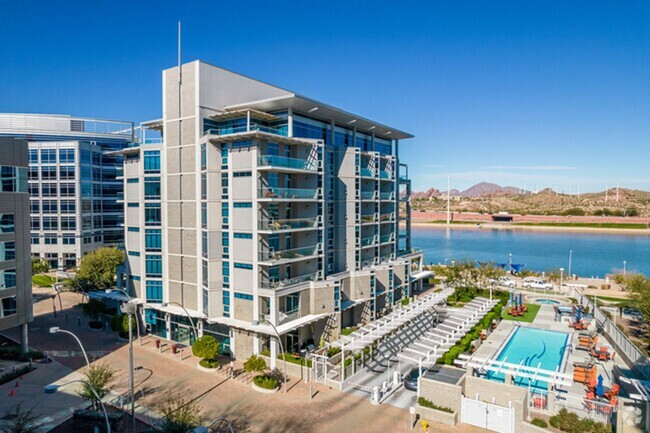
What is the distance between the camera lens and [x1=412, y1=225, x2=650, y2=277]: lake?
257ft

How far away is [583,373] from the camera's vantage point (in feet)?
76.1

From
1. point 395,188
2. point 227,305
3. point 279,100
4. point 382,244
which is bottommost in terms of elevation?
point 227,305

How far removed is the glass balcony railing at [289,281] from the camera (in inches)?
1009

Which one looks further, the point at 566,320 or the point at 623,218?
the point at 623,218

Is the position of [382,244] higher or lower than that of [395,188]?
lower

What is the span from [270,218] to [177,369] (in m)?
10.6

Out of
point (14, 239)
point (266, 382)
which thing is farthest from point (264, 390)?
point (14, 239)

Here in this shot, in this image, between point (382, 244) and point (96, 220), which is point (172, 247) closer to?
point (382, 244)

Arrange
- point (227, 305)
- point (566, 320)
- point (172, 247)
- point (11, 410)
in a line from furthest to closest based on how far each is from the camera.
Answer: point (566, 320) → point (172, 247) → point (227, 305) → point (11, 410)

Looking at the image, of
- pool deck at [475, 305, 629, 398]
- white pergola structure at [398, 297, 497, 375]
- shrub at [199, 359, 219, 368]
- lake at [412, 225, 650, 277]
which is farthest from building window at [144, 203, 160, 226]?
lake at [412, 225, 650, 277]

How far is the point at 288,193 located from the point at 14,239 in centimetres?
1716

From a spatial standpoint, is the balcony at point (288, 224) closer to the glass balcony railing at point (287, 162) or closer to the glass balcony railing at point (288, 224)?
the glass balcony railing at point (288, 224)

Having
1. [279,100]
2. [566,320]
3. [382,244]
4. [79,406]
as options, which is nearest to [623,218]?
[566,320]

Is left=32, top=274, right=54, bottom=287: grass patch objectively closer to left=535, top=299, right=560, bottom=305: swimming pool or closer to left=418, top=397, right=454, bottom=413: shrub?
left=418, top=397, right=454, bottom=413: shrub
